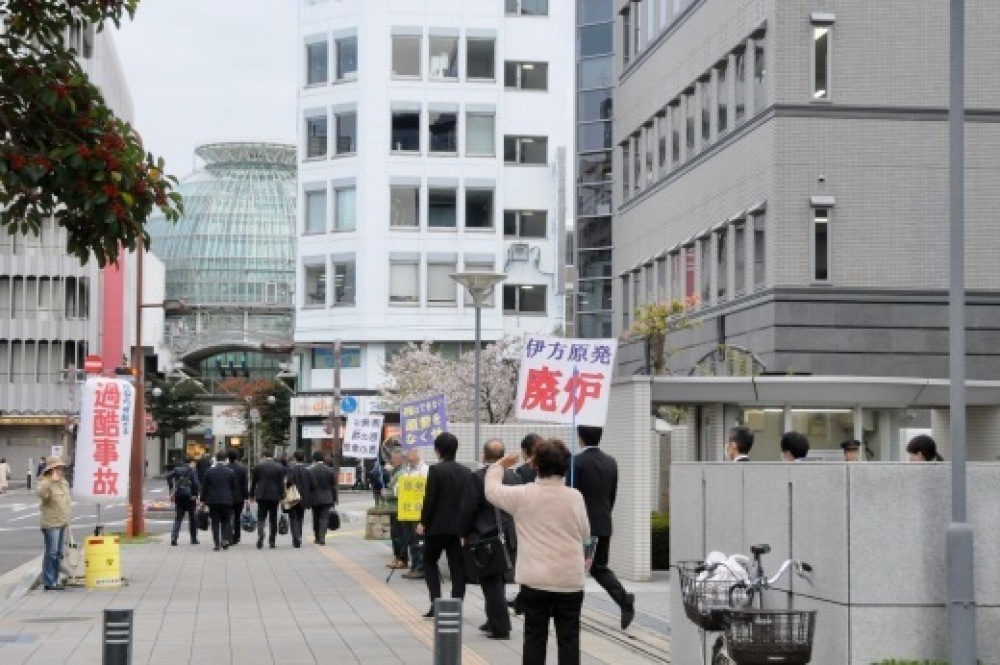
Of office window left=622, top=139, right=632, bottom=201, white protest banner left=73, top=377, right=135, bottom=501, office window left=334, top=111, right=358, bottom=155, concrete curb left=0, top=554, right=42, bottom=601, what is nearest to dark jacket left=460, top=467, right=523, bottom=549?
concrete curb left=0, top=554, right=42, bottom=601

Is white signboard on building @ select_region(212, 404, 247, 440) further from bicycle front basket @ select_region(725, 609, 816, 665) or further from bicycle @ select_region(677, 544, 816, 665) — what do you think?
bicycle front basket @ select_region(725, 609, 816, 665)

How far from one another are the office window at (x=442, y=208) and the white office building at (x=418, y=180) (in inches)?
2.2

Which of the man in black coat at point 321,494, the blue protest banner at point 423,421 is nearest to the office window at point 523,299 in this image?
the man in black coat at point 321,494

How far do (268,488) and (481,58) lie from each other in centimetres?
4558

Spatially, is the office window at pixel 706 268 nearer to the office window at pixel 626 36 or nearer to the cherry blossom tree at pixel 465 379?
the office window at pixel 626 36

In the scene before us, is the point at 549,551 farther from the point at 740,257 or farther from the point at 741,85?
the point at 741,85

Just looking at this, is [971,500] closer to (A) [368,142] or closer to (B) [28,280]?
(A) [368,142]

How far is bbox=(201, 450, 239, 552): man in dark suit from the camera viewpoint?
34.5 metres

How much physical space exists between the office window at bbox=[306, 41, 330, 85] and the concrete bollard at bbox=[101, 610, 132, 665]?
6752cm

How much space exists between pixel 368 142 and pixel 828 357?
42.9 m

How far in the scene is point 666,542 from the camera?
25953mm

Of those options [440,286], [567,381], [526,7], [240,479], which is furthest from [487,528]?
[526,7]

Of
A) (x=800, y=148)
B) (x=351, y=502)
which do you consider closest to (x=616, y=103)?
(x=800, y=148)

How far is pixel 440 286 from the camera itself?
253ft
